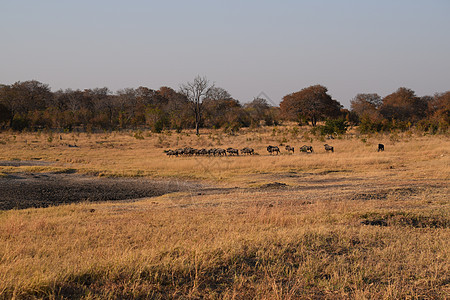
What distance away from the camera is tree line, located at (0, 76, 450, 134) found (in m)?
54.6

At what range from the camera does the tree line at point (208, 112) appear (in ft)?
179

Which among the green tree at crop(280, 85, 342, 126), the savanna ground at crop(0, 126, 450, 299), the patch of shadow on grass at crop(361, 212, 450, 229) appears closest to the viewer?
the savanna ground at crop(0, 126, 450, 299)

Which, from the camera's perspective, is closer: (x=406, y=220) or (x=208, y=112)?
(x=406, y=220)

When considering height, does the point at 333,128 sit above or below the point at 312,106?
below

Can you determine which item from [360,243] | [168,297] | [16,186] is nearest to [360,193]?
[360,243]

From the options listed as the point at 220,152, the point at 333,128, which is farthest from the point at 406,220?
the point at 333,128

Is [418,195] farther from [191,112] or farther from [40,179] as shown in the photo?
[191,112]

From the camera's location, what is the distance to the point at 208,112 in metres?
71.9

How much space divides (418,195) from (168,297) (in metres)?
11.2

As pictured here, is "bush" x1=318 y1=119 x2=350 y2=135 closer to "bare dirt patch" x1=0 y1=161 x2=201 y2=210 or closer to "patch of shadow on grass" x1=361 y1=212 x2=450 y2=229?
"bare dirt patch" x1=0 y1=161 x2=201 y2=210

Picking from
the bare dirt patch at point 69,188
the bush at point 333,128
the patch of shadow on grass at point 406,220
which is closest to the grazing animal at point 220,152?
the bare dirt patch at point 69,188

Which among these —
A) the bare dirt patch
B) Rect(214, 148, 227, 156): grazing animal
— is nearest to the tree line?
Rect(214, 148, 227, 156): grazing animal

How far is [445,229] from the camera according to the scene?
26.1 feet

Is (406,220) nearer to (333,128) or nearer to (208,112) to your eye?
(333,128)
